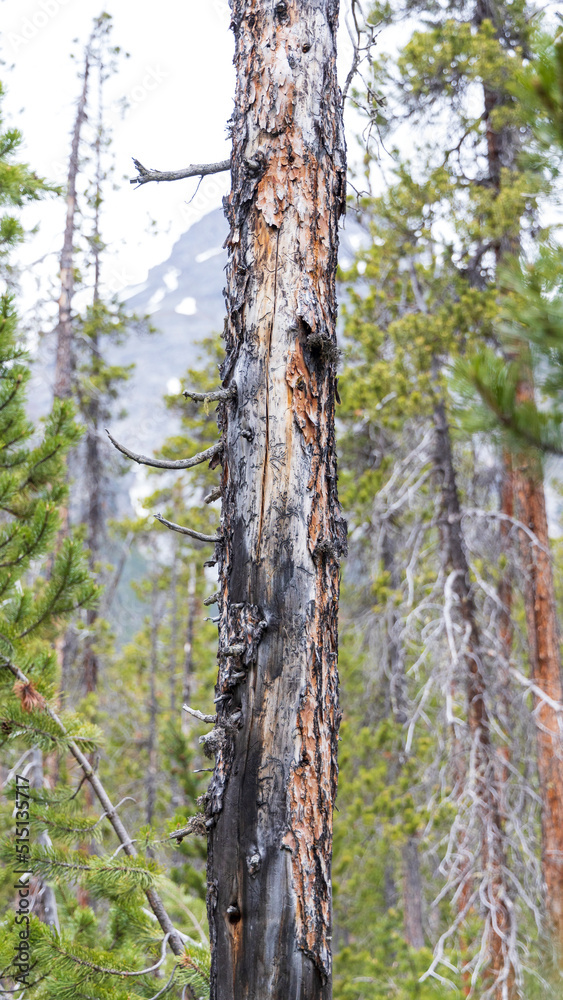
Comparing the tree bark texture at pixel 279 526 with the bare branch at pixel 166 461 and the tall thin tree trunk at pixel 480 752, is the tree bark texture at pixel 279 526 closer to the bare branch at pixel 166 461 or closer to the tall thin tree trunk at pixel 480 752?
the bare branch at pixel 166 461

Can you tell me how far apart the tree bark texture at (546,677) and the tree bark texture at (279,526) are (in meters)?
3.55

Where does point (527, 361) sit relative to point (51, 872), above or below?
above

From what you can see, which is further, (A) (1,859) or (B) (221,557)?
(A) (1,859)

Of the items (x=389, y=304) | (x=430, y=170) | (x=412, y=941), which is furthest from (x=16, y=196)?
(x=412, y=941)

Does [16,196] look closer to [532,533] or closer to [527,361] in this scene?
[527,361]

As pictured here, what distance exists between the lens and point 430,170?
257 inches

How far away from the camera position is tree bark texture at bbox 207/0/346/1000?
1.66 m

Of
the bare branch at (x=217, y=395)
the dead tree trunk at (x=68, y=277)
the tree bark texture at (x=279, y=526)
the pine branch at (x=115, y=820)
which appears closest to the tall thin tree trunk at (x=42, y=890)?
the pine branch at (x=115, y=820)

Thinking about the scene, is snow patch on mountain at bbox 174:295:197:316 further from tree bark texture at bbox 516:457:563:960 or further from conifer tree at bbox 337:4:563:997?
tree bark texture at bbox 516:457:563:960

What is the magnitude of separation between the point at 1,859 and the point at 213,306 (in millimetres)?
121451

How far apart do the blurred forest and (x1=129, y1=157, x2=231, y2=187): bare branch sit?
609mm

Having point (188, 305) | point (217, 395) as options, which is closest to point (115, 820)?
point (217, 395)

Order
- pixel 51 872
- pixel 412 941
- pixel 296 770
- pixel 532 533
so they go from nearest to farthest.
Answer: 1. pixel 296 770
2. pixel 51 872
3. pixel 532 533
4. pixel 412 941

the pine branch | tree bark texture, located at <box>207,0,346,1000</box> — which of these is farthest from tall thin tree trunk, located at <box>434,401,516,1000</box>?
tree bark texture, located at <box>207,0,346,1000</box>
